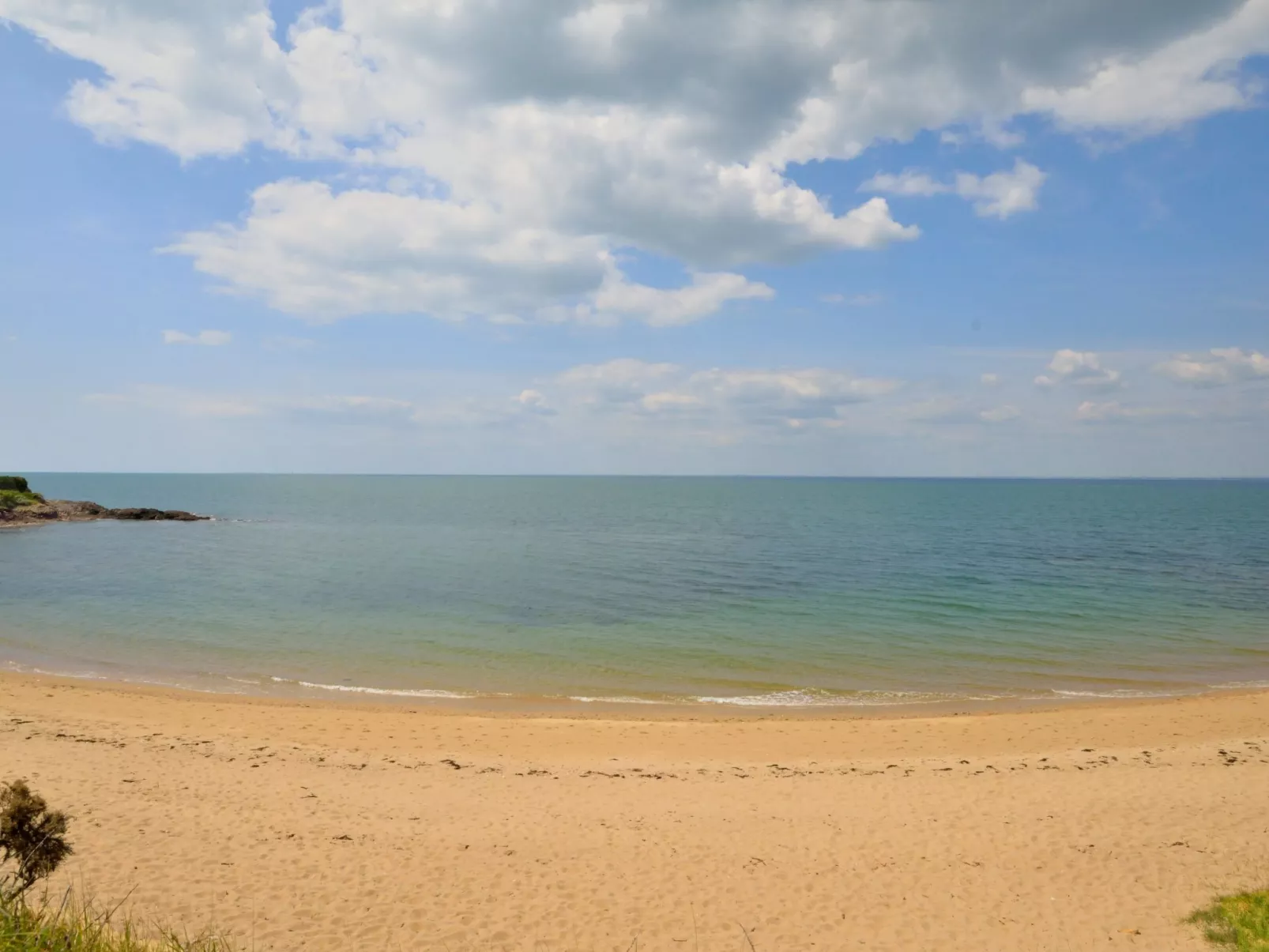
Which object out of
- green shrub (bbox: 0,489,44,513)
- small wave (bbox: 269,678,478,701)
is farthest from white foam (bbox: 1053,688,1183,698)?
green shrub (bbox: 0,489,44,513)

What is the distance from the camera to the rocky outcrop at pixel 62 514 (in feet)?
241

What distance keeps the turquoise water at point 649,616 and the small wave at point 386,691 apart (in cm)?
13

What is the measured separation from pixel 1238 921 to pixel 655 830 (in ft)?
23.1

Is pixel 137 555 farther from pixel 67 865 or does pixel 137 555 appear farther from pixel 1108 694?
pixel 1108 694

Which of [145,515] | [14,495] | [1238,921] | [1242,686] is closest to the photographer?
[1238,921]

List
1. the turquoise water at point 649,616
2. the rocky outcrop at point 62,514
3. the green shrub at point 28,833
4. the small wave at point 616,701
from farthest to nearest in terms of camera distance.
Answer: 1. the rocky outcrop at point 62,514
2. the turquoise water at point 649,616
3. the small wave at point 616,701
4. the green shrub at point 28,833

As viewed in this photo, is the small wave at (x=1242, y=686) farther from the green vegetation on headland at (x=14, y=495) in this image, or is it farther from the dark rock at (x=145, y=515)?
the dark rock at (x=145, y=515)

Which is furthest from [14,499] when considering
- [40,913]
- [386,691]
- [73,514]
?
[40,913]

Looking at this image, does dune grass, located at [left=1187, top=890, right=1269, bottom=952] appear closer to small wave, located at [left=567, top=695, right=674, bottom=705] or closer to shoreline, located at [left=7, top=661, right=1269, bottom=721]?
shoreline, located at [left=7, top=661, right=1269, bottom=721]

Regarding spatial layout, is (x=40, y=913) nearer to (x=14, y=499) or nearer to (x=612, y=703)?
(x=612, y=703)

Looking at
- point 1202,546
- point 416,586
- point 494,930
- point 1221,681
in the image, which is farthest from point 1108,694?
point 1202,546

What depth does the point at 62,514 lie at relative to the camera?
262ft

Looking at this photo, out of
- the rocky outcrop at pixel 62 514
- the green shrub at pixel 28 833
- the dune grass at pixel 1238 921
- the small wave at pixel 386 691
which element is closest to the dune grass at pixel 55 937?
the green shrub at pixel 28 833

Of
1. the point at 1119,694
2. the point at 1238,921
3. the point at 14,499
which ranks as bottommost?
the point at 1119,694
